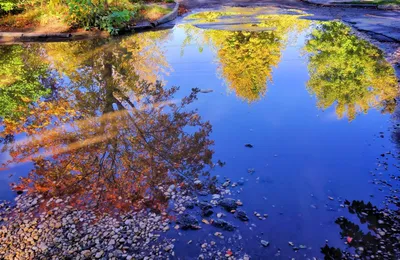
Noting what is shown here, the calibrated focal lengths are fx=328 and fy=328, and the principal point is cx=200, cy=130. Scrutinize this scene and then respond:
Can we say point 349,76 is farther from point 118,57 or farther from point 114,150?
point 118,57

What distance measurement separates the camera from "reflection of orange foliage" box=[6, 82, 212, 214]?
5.16m

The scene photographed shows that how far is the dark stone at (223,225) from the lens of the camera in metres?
4.28

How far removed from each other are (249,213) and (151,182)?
1.67 metres

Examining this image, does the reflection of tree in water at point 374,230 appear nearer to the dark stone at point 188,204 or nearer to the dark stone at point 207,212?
the dark stone at point 207,212

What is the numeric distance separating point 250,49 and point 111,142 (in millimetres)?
6852

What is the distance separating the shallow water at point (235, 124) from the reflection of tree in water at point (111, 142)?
35 mm

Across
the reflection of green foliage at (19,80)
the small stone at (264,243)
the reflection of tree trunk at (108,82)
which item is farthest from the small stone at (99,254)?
the reflection of green foliage at (19,80)

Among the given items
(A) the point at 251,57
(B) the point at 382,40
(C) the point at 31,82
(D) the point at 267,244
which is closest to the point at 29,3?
(C) the point at 31,82

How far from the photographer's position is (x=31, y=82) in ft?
30.4

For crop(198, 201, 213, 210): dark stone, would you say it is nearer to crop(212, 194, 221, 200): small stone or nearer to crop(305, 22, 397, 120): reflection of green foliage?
crop(212, 194, 221, 200): small stone

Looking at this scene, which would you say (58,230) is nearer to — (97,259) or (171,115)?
(97,259)

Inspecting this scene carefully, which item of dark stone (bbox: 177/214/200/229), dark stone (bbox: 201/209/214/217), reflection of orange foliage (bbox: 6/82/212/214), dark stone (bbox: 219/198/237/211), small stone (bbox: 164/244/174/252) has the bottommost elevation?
small stone (bbox: 164/244/174/252)

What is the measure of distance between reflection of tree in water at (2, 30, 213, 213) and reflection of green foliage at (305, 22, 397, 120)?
3.31 meters

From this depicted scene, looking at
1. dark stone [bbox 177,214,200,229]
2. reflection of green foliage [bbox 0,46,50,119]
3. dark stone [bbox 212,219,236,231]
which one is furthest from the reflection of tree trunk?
dark stone [bbox 212,219,236,231]
